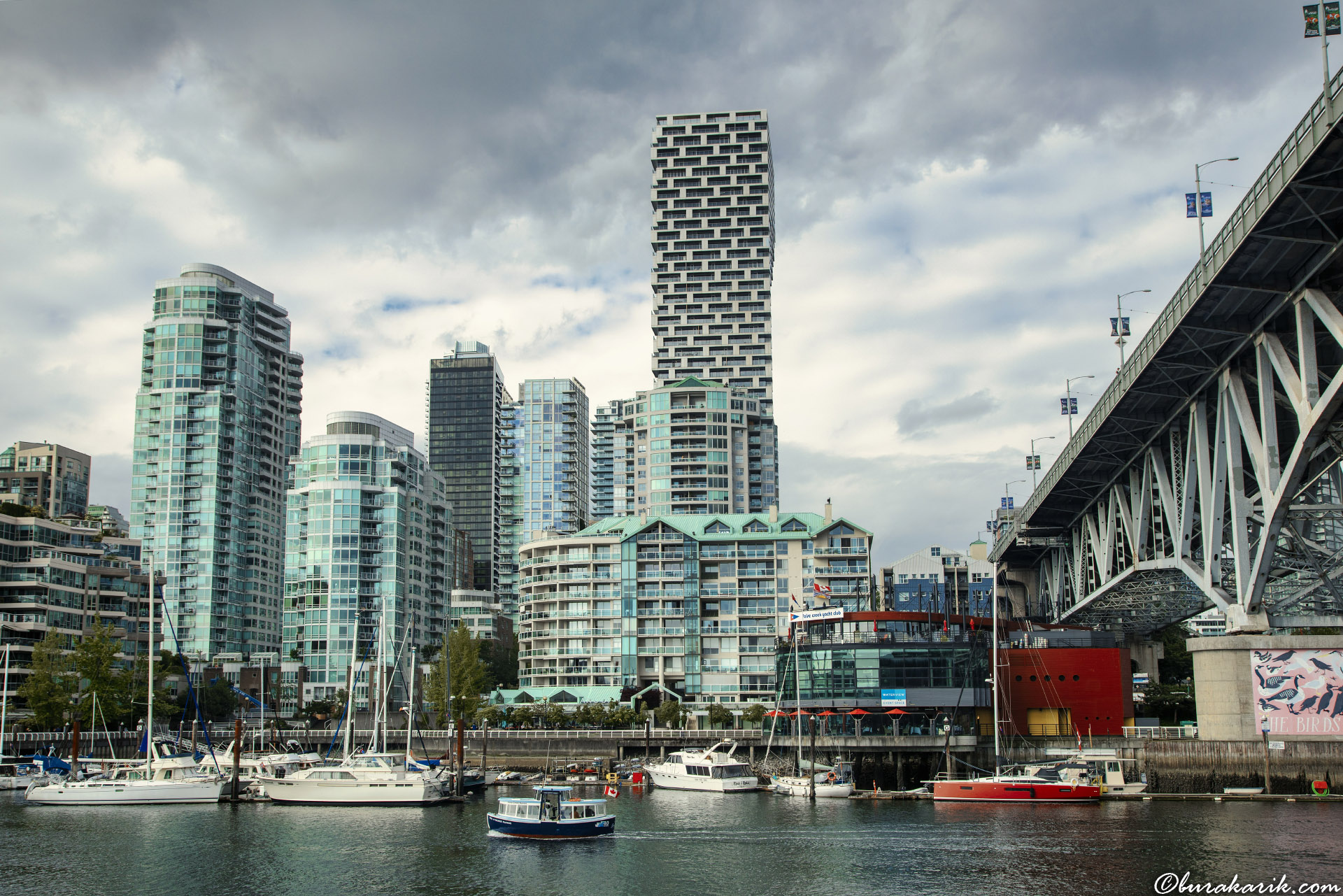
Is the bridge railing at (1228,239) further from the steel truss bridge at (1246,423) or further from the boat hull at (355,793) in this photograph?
the boat hull at (355,793)

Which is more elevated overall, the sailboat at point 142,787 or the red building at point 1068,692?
the red building at point 1068,692

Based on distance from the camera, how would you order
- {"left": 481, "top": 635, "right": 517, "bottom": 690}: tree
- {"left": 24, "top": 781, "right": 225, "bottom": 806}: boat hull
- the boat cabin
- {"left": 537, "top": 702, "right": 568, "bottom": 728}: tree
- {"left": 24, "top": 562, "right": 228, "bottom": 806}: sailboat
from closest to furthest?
the boat cabin < {"left": 24, "top": 781, "right": 225, "bottom": 806}: boat hull < {"left": 24, "top": 562, "right": 228, "bottom": 806}: sailboat < {"left": 537, "top": 702, "right": 568, "bottom": 728}: tree < {"left": 481, "top": 635, "right": 517, "bottom": 690}: tree

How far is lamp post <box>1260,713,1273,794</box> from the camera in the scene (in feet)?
241

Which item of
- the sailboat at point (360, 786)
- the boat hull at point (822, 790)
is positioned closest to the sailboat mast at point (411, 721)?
the sailboat at point (360, 786)

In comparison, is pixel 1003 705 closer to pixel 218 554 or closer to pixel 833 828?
pixel 833 828

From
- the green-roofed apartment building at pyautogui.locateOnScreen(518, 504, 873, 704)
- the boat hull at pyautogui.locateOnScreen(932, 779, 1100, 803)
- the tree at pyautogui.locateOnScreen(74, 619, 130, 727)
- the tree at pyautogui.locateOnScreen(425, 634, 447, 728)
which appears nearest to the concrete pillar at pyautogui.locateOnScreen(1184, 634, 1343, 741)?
the boat hull at pyautogui.locateOnScreen(932, 779, 1100, 803)

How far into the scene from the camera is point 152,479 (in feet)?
589

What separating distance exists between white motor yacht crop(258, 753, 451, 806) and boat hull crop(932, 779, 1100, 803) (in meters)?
35.4

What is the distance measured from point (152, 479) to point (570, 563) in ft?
256

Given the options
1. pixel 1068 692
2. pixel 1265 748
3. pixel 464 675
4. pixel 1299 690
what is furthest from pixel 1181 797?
pixel 464 675

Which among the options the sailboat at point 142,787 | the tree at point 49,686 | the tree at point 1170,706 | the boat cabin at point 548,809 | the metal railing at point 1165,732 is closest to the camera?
the boat cabin at point 548,809

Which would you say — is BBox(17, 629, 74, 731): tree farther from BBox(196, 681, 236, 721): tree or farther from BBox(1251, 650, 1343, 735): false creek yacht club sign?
BBox(1251, 650, 1343, 735): false creek yacht club sign

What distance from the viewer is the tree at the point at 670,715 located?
116 meters

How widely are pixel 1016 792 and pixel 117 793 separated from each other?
6153cm
